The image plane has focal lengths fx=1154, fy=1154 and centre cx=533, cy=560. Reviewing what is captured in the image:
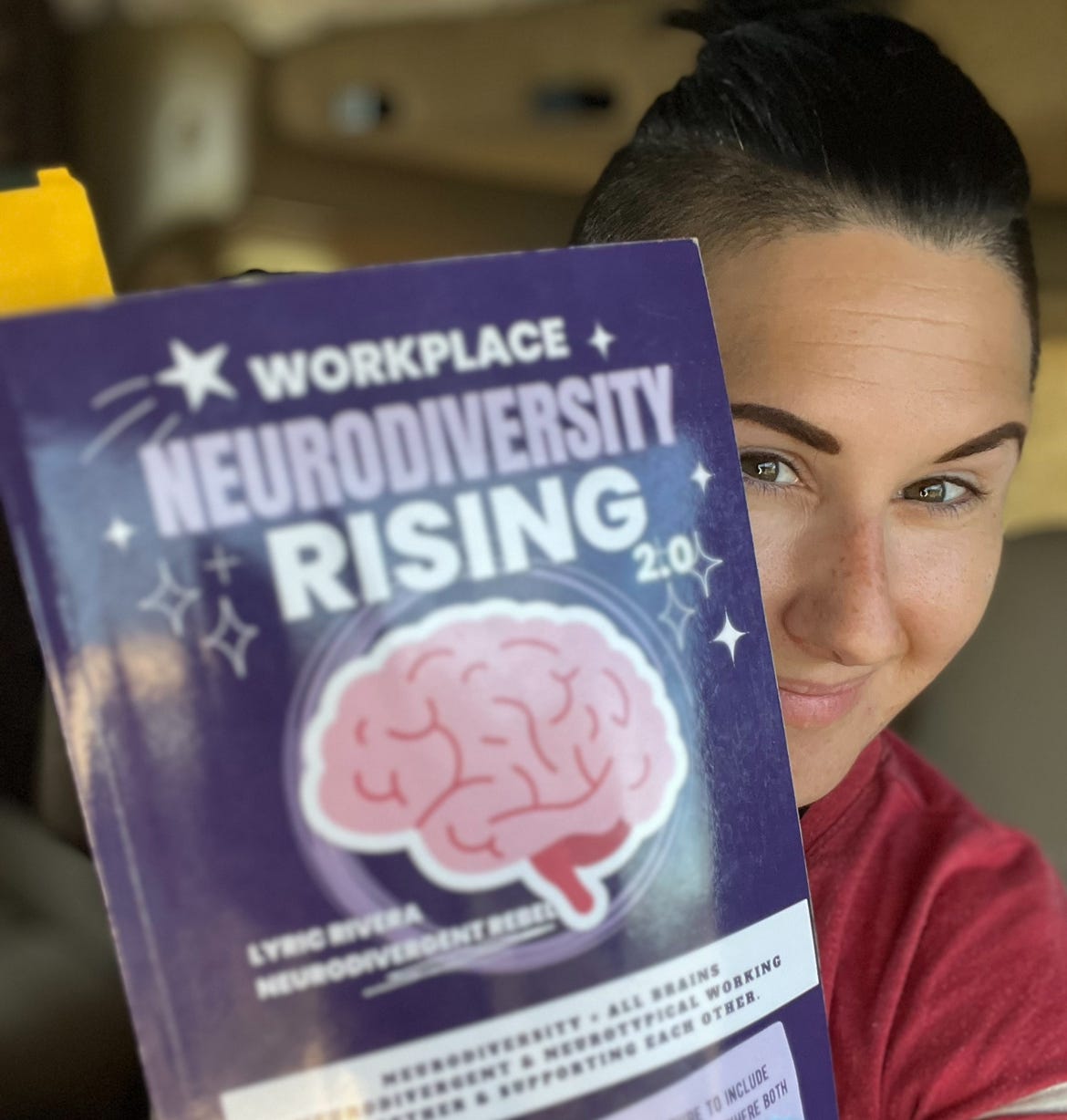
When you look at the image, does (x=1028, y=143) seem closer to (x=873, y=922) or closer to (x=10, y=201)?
(x=873, y=922)

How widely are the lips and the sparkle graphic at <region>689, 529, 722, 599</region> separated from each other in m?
0.21

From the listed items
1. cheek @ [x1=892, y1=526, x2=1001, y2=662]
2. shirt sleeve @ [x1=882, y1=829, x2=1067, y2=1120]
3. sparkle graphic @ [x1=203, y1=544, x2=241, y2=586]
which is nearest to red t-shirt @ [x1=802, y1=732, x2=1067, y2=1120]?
shirt sleeve @ [x1=882, y1=829, x2=1067, y2=1120]

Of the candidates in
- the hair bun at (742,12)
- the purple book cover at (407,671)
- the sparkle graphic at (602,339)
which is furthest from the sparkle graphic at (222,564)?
the hair bun at (742,12)

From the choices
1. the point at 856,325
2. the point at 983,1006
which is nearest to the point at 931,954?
the point at 983,1006

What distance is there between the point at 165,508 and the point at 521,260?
0.42ft

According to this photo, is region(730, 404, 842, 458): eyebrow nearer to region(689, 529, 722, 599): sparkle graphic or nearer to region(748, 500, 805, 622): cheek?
region(748, 500, 805, 622): cheek

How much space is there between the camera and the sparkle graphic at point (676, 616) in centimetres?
37

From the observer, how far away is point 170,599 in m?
0.33

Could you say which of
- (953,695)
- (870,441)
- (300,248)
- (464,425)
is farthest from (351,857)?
(300,248)

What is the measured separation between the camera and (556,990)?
36cm

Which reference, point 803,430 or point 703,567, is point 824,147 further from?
point 703,567

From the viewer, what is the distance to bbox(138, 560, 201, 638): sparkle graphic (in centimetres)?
33

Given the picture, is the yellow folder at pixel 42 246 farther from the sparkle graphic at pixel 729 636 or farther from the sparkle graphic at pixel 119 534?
the sparkle graphic at pixel 729 636

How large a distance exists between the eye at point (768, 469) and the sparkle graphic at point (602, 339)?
0.19 m
